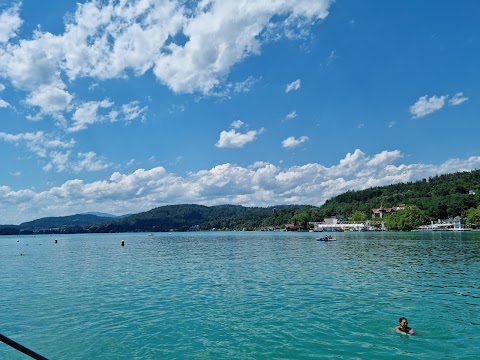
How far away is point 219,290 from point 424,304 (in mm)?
18244

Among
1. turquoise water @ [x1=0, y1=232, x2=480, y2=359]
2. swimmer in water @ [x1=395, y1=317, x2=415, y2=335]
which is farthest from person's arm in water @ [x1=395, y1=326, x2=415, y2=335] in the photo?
turquoise water @ [x1=0, y1=232, x2=480, y2=359]

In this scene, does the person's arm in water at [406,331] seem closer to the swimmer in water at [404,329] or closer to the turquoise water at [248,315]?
the swimmer in water at [404,329]

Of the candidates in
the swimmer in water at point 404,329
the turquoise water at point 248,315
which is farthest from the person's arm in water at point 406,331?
the turquoise water at point 248,315

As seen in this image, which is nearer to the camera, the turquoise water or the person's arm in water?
the turquoise water

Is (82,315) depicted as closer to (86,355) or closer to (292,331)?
(86,355)

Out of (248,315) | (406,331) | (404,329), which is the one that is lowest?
(248,315)

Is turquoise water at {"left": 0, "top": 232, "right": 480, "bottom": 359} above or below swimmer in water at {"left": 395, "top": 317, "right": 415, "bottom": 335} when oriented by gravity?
→ below

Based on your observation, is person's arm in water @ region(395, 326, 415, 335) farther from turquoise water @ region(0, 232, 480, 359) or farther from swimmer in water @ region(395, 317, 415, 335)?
turquoise water @ region(0, 232, 480, 359)

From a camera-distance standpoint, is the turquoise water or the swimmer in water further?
the swimmer in water

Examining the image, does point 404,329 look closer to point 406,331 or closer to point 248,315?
point 406,331

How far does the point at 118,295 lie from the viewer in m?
36.2

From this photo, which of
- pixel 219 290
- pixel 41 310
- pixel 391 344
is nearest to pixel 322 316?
pixel 391 344

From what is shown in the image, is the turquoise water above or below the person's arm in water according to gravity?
below

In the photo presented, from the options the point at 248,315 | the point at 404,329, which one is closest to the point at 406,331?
the point at 404,329
